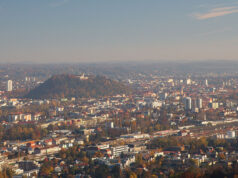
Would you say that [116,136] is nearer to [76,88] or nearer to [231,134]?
[231,134]

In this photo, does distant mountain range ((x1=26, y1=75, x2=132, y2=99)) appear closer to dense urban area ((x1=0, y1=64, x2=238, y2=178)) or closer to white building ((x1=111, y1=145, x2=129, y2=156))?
dense urban area ((x1=0, y1=64, x2=238, y2=178))

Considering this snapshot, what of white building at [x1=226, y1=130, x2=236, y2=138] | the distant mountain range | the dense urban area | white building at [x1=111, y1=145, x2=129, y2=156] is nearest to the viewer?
the dense urban area

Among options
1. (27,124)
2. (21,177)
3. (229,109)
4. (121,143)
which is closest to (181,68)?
(229,109)

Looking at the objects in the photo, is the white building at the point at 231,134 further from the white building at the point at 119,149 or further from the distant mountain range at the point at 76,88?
the distant mountain range at the point at 76,88

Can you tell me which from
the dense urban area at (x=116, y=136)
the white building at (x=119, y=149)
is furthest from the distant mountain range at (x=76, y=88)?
the white building at (x=119, y=149)

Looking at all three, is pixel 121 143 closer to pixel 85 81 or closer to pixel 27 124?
pixel 27 124

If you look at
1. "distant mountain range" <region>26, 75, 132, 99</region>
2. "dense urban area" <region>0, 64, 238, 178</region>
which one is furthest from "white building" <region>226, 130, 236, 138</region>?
"distant mountain range" <region>26, 75, 132, 99</region>
